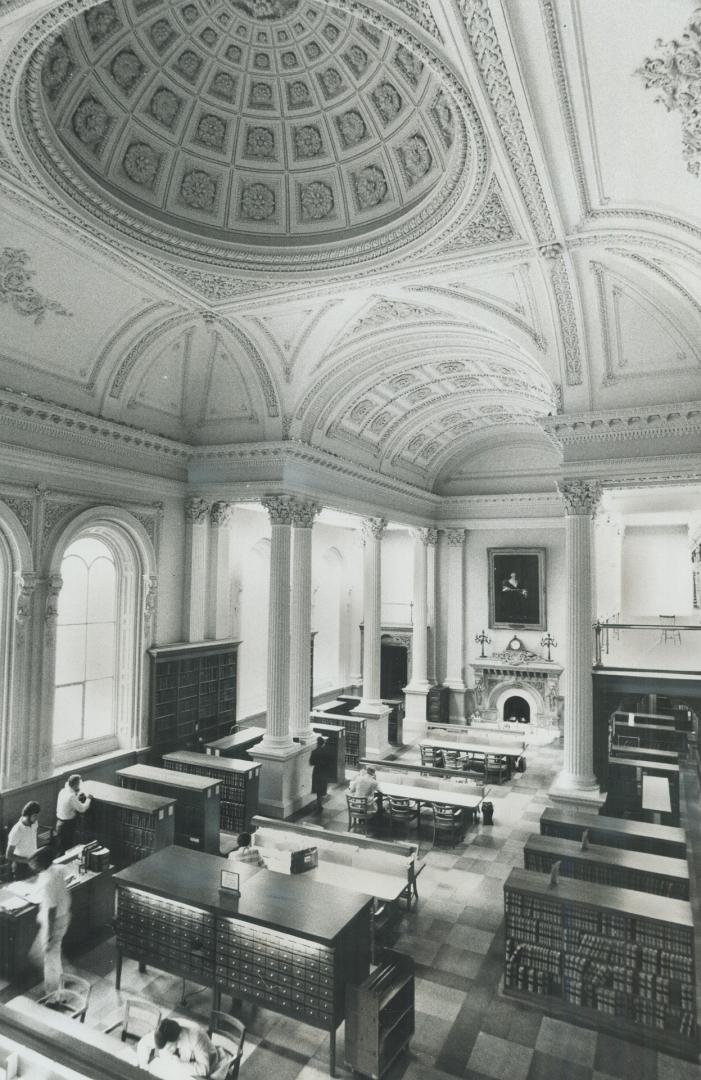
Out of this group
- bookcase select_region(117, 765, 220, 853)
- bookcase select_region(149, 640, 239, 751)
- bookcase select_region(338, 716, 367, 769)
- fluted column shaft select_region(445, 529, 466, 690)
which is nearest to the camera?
bookcase select_region(117, 765, 220, 853)

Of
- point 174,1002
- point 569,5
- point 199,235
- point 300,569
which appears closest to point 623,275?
point 569,5

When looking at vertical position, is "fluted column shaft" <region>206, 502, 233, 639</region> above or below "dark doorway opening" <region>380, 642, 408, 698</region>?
above

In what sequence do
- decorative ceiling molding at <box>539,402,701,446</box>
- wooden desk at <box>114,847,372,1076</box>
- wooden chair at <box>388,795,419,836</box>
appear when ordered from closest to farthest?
wooden desk at <box>114,847,372,1076</box>, decorative ceiling molding at <box>539,402,701,446</box>, wooden chair at <box>388,795,419,836</box>

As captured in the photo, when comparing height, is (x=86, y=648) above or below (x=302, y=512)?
below

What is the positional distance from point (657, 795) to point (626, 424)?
6.58 m

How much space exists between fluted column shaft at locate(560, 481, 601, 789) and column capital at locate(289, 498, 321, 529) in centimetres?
510

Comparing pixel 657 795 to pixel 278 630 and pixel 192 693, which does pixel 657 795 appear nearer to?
pixel 278 630

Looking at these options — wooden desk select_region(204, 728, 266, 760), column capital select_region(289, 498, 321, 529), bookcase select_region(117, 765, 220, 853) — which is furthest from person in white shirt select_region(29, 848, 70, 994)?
column capital select_region(289, 498, 321, 529)

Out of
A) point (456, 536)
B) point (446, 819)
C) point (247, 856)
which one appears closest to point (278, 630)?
point (446, 819)

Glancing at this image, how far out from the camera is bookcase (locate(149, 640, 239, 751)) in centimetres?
1283

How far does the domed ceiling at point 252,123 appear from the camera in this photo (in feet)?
22.2

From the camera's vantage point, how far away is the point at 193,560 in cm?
1370

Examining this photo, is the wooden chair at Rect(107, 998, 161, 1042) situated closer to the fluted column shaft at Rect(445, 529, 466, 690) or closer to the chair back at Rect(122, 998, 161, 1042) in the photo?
the chair back at Rect(122, 998, 161, 1042)

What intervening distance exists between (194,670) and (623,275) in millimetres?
10442
